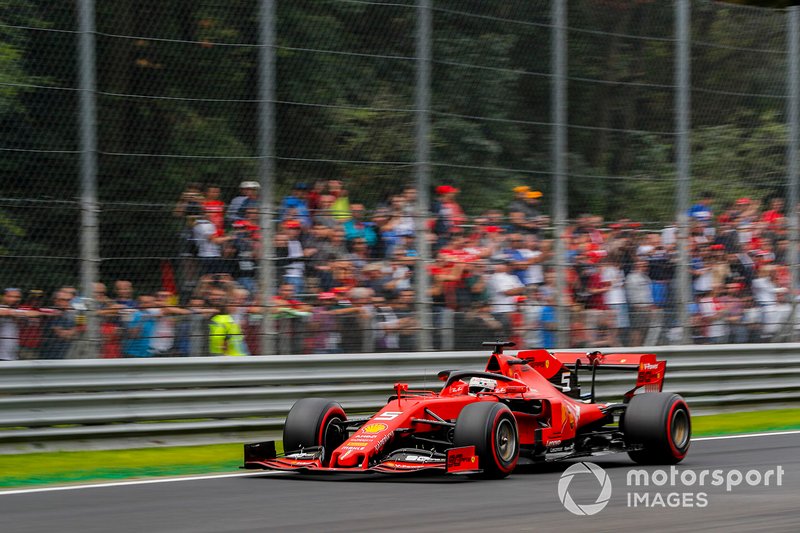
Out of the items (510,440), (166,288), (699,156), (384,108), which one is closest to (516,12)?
(384,108)

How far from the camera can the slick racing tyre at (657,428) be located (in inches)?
373

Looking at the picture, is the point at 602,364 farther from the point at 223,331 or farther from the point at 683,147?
the point at 683,147

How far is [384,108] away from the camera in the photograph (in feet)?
40.4

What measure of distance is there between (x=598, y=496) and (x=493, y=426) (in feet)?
3.34

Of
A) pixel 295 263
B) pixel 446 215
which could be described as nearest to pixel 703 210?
pixel 446 215

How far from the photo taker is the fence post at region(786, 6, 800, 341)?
15289mm

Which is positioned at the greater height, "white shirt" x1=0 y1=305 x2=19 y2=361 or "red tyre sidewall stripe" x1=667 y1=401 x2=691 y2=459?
"white shirt" x1=0 y1=305 x2=19 y2=361

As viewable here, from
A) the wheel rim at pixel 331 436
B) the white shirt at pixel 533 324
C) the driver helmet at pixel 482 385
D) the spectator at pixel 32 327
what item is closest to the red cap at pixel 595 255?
the white shirt at pixel 533 324

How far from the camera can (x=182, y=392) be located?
35.9ft

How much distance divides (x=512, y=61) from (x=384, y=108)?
1.87m

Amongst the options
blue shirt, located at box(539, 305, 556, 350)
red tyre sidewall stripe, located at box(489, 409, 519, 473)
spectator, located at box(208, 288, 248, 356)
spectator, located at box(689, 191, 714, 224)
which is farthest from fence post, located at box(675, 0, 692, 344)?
red tyre sidewall stripe, located at box(489, 409, 519, 473)

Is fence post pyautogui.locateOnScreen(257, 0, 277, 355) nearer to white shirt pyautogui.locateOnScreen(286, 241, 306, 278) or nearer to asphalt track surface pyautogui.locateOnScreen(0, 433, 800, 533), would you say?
white shirt pyautogui.locateOnScreen(286, 241, 306, 278)

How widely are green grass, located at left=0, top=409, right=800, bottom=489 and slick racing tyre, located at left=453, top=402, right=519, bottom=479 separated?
2226mm

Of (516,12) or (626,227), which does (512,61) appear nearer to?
(516,12)
